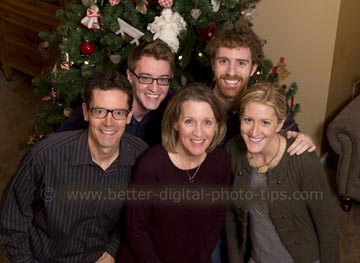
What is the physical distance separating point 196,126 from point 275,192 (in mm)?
368

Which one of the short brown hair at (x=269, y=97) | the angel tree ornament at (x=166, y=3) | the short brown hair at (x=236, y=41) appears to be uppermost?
the angel tree ornament at (x=166, y=3)

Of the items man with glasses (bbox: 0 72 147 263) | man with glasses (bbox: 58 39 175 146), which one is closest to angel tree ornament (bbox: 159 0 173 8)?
man with glasses (bbox: 58 39 175 146)

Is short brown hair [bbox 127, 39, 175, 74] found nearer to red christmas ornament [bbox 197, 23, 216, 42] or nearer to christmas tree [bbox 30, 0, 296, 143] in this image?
christmas tree [bbox 30, 0, 296, 143]

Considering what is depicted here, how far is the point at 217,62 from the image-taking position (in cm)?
248

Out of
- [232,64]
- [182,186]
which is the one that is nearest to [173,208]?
[182,186]

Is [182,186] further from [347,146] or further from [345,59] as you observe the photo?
[345,59]

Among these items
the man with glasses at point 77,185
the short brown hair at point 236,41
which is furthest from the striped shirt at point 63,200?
the short brown hair at point 236,41

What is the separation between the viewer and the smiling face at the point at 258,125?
2.07 m

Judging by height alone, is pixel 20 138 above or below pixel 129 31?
below

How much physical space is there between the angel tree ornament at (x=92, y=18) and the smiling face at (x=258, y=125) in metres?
1.16

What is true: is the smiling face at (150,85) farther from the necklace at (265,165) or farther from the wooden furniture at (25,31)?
the wooden furniture at (25,31)

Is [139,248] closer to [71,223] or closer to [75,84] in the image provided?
[71,223]

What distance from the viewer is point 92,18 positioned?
2959 mm

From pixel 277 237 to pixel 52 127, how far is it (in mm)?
1541
